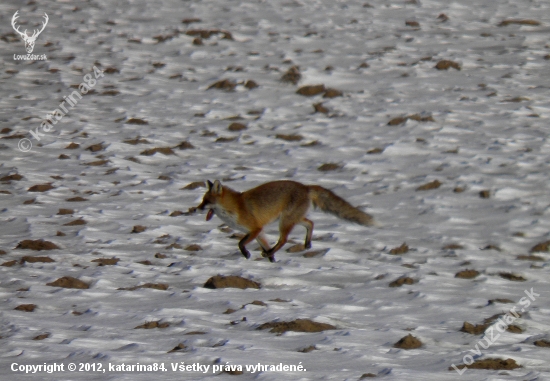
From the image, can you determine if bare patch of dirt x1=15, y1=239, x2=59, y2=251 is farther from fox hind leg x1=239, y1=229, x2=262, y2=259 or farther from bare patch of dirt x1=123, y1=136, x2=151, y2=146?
bare patch of dirt x1=123, y1=136, x2=151, y2=146

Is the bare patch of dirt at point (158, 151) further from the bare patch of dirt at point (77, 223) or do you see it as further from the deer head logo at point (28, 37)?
the deer head logo at point (28, 37)

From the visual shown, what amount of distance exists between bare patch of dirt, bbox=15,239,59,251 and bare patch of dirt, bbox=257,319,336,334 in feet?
13.0

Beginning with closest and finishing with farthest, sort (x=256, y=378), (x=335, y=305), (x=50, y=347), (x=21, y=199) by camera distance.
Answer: (x=256, y=378) → (x=50, y=347) → (x=335, y=305) → (x=21, y=199)

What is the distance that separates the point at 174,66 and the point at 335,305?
Result: 12256mm

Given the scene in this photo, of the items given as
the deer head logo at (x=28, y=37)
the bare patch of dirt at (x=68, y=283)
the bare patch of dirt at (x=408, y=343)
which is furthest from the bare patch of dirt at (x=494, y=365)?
the deer head logo at (x=28, y=37)

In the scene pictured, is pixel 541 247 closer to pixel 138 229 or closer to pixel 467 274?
pixel 467 274

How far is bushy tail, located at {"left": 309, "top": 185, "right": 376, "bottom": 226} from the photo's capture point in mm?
9812

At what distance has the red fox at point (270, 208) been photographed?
378 inches

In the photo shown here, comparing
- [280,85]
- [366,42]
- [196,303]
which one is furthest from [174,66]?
[196,303]

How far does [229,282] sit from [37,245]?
294 cm

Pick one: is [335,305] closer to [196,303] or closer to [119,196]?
[196,303]

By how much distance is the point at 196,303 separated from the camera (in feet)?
26.3

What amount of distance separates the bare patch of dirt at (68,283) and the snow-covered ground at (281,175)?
0.57 feet

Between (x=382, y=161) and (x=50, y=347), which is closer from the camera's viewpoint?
(x=50, y=347)
